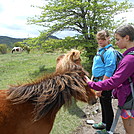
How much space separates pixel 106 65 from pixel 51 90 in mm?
1219

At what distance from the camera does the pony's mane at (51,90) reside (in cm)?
162

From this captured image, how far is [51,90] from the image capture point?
166 centimetres

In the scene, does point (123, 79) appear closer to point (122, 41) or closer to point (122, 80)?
point (122, 80)

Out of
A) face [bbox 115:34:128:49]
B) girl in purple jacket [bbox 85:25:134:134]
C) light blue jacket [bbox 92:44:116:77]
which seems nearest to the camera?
girl in purple jacket [bbox 85:25:134:134]

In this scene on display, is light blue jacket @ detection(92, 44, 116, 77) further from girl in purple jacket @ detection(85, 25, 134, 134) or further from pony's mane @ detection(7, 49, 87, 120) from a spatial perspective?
pony's mane @ detection(7, 49, 87, 120)

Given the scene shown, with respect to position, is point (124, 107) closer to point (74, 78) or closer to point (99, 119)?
point (74, 78)

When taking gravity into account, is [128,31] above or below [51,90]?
above

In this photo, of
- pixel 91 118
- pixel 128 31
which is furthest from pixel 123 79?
pixel 91 118

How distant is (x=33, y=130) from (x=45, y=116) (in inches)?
8.2

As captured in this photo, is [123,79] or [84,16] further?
[84,16]

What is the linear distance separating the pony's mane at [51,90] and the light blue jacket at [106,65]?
79 cm

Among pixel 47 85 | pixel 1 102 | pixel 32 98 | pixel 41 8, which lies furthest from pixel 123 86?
pixel 41 8

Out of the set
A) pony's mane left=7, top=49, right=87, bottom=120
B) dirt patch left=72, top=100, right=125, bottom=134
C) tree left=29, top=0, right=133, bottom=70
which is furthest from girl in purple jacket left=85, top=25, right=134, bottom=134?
tree left=29, top=0, right=133, bottom=70

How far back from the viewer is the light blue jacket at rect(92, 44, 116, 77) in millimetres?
2350
